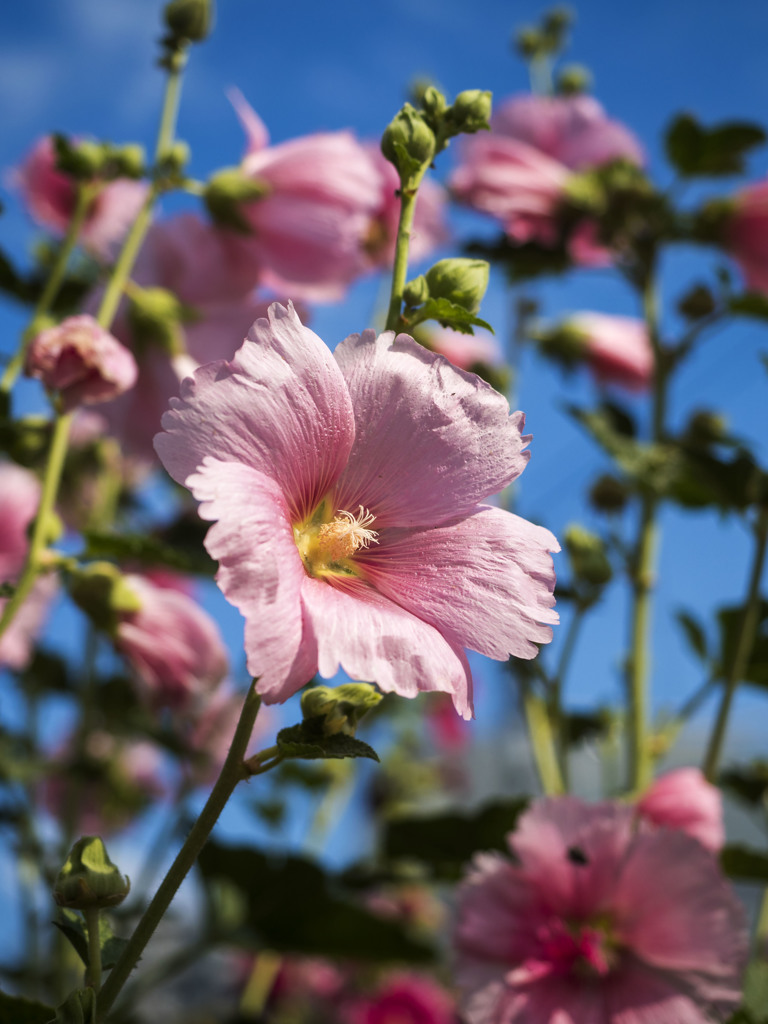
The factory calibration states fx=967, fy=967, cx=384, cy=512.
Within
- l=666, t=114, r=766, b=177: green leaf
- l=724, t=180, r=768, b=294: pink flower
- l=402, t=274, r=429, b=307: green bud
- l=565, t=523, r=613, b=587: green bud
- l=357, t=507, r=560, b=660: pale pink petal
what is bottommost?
l=357, t=507, r=560, b=660: pale pink petal

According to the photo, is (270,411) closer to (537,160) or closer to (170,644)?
(170,644)

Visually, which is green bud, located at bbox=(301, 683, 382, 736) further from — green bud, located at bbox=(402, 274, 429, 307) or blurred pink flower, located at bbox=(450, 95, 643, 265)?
blurred pink flower, located at bbox=(450, 95, 643, 265)

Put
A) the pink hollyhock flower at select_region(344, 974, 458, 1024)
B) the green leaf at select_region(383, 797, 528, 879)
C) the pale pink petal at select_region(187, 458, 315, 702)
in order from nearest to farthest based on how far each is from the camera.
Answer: the pale pink petal at select_region(187, 458, 315, 702), the green leaf at select_region(383, 797, 528, 879), the pink hollyhock flower at select_region(344, 974, 458, 1024)

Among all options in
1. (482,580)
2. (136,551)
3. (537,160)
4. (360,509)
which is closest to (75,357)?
(136,551)

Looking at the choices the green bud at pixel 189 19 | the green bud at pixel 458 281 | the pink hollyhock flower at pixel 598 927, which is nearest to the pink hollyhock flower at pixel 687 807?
the pink hollyhock flower at pixel 598 927

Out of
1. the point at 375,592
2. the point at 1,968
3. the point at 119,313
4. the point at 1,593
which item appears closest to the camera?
the point at 375,592

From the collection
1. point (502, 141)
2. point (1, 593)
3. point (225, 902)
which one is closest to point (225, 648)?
point (1, 593)

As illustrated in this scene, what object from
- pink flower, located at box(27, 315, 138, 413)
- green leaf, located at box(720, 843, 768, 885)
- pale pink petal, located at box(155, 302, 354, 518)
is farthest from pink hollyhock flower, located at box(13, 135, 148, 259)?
green leaf, located at box(720, 843, 768, 885)

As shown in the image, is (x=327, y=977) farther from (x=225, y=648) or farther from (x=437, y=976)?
(x=225, y=648)
